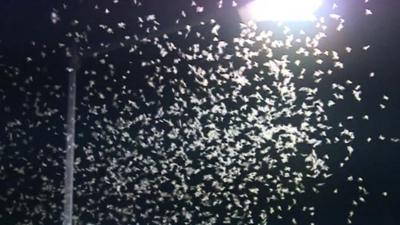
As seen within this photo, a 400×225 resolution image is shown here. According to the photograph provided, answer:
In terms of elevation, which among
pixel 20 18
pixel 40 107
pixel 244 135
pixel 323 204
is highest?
pixel 20 18

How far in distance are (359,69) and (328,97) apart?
16cm

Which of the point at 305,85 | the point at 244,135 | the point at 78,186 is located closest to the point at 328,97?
the point at 305,85

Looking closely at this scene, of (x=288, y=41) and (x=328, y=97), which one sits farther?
(x=328, y=97)

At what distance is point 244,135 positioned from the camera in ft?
8.15

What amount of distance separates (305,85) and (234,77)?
0.25 m

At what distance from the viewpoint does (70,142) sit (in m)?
2.40

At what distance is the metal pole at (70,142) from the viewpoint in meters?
2.20

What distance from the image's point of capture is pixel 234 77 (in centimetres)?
228

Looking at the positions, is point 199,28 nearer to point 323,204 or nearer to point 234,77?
point 234,77

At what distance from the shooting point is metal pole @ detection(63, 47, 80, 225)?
2204 mm

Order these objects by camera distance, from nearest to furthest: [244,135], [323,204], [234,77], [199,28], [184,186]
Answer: [199,28] → [234,77] → [244,135] → [184,186] → [323,204]

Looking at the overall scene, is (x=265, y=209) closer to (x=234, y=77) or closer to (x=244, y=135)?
(x=244, y=135)

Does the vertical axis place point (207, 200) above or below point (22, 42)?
below

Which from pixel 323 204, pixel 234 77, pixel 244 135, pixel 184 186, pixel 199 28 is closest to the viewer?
pixel 199 28
